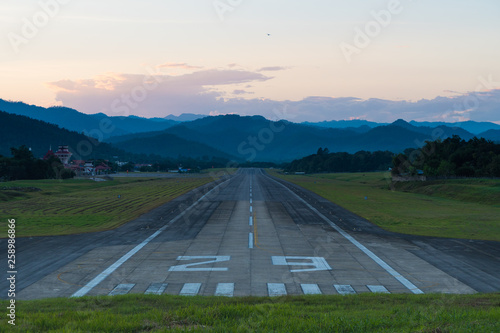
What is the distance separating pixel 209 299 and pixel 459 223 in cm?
2813

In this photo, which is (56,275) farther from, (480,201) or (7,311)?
(480,201)

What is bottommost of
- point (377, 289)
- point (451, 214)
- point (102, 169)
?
point (451, 214)

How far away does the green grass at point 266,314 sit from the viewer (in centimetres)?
966

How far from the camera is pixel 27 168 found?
103375 millimetres

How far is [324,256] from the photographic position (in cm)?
2231

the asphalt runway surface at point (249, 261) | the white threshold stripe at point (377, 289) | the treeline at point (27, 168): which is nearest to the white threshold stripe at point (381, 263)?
the asphalt runway surface at point (249, 261)

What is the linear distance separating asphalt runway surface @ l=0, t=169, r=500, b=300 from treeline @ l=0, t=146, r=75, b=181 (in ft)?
257

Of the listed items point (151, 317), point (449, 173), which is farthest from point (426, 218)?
point (449, 173)

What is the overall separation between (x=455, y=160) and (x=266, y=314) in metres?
83.6

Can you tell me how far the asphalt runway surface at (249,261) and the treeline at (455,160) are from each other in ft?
180

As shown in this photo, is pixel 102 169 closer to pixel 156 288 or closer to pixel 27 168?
pixel 27 168

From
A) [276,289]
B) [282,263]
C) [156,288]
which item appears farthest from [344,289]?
[156,288]

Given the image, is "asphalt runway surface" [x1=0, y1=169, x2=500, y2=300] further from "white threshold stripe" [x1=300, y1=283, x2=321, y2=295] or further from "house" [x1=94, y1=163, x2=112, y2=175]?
"house" [x1=94, y1=163, x2=112, y2=175]

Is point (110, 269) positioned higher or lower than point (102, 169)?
lower
